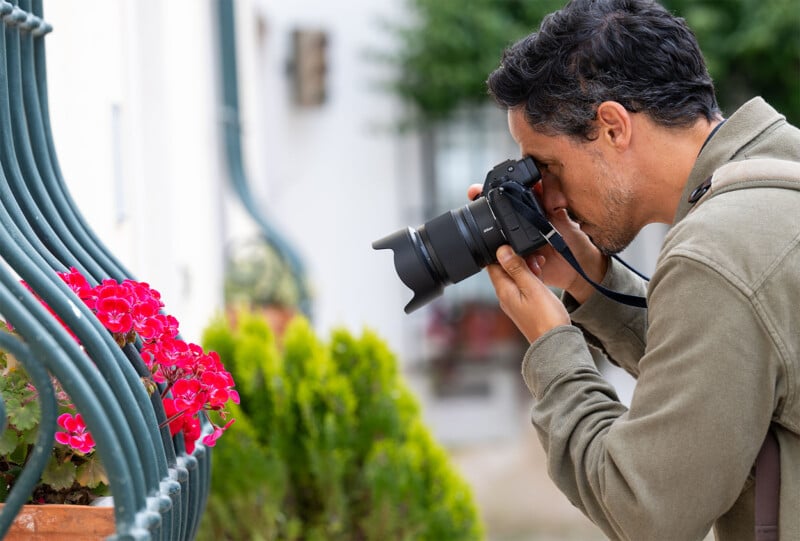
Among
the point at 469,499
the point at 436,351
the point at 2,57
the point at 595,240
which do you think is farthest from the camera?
the point at 436,351

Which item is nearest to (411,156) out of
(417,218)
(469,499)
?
(417,218)

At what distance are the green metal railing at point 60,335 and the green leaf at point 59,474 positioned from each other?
0.35ft

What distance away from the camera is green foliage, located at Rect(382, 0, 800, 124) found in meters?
7.01

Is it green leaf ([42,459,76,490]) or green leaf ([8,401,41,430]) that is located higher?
green leaf ([8,401,41,430])

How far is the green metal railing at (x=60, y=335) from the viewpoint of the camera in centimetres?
100

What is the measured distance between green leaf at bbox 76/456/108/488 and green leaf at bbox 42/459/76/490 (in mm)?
13

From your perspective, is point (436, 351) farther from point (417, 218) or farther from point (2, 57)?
point (2, 57)

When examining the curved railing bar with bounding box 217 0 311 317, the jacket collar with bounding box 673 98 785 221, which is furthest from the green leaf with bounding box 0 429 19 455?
the curved railing bar with bounding box 217 0 311 317

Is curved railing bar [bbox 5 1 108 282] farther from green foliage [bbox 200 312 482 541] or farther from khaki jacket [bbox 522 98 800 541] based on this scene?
green foliage [bbox 200 312 482 541]

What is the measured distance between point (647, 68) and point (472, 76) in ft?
19.4

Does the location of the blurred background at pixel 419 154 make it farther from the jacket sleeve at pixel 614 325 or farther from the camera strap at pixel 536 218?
the camera strap at pixel 536 218

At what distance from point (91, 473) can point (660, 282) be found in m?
0.73

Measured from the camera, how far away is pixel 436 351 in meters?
7.78

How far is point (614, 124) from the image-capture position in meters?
1.47
